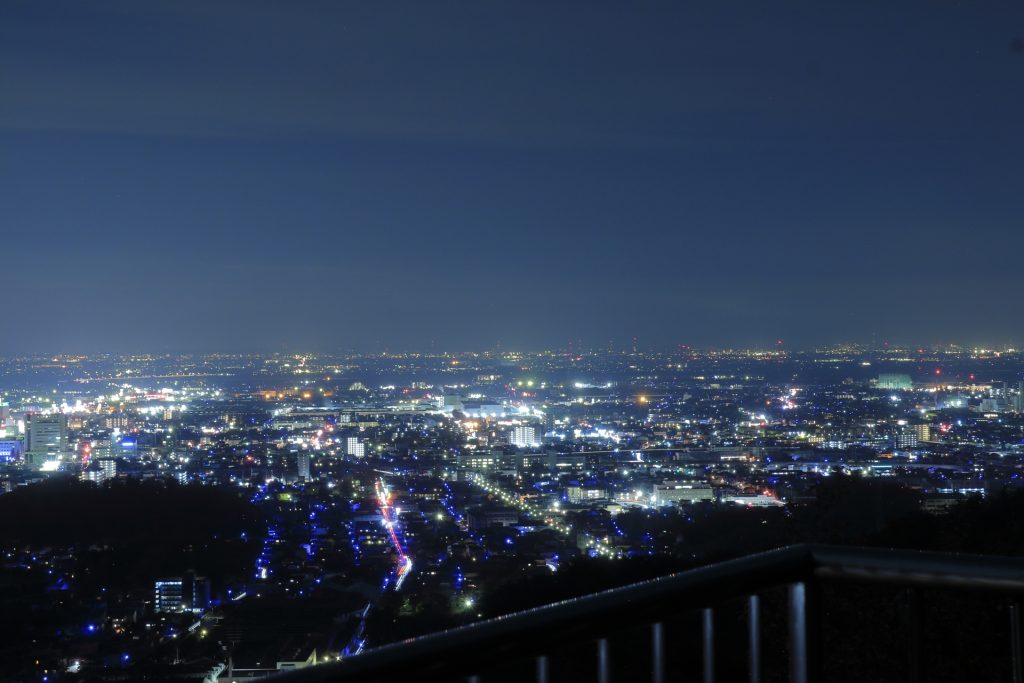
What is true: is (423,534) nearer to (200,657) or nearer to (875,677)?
(200,657)

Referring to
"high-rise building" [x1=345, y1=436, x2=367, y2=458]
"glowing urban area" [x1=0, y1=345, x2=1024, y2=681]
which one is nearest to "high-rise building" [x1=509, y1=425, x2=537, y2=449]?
"glowing urban area" [x1=0, y1=345, x2=1024, y2=681]

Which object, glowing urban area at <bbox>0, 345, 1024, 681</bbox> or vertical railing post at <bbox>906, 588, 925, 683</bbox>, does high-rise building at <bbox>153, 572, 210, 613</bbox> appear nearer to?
glowing urban area at <bbox>0, 345, 1024, 681</bbox>

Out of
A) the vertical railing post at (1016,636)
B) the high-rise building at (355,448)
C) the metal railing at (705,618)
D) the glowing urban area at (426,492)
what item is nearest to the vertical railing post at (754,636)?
the metal railing at (705,618)

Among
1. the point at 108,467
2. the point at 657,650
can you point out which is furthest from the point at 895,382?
the point at 657,650

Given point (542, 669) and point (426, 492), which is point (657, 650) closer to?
point (542, 669)

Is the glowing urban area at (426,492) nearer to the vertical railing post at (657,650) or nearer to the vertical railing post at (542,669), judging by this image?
the vertical railing post at (657,650)

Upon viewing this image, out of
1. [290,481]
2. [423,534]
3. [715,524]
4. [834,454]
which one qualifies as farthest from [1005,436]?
[290,481]
